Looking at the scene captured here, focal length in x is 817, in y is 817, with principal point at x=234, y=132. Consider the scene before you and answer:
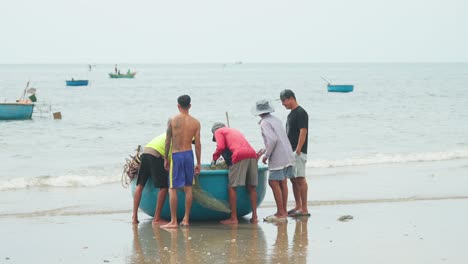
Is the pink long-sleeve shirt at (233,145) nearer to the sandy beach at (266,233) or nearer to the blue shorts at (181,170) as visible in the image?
the blue shorts at (181,170)

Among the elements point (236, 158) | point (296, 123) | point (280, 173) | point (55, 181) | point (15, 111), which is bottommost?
point (55, 181)

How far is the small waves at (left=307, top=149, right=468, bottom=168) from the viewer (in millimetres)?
17859

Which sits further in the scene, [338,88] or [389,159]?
[338,88]

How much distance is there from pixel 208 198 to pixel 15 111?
987 inches

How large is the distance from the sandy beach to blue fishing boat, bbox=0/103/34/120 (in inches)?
817

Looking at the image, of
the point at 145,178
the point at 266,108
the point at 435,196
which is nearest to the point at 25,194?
the point at 145,178

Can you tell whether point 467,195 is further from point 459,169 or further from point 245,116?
point 245,116

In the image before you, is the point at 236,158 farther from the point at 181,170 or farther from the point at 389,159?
the point at 389,159

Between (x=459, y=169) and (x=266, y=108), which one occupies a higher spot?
(x=266, y=108)

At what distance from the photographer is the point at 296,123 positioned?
9656mm

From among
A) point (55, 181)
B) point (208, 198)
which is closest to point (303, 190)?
point (208, 198)

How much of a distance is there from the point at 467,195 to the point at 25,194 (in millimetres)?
6884

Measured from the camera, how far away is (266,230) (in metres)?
9.05

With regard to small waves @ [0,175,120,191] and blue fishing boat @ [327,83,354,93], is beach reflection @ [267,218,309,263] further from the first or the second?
blue fishing boat @ [327,83,354,93]
